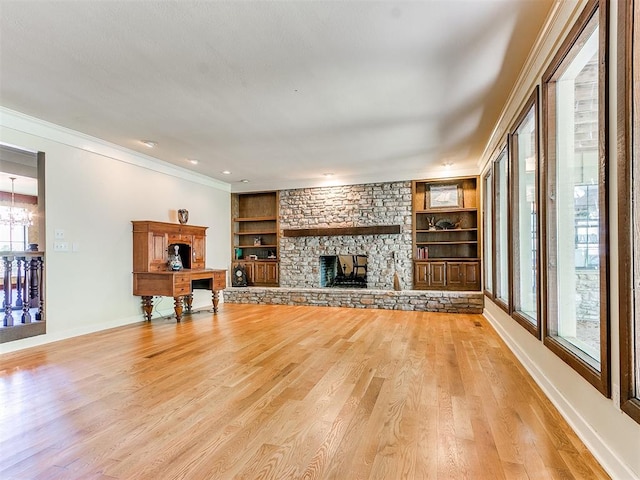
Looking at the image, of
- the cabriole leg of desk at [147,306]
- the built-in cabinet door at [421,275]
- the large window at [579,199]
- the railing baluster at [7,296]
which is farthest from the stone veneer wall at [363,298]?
the railing baluster at [7,296]

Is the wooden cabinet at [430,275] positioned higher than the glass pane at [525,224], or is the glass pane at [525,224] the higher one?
the glass pane at [525,224]

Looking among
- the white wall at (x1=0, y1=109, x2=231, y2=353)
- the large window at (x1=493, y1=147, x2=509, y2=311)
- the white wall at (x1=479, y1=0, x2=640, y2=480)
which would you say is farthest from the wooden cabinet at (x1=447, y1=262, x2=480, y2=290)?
the white wall at (x1=0, y1=109, x2=231, y2=353)

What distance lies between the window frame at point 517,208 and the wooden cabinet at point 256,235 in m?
5.11

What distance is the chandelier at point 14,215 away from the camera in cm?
748

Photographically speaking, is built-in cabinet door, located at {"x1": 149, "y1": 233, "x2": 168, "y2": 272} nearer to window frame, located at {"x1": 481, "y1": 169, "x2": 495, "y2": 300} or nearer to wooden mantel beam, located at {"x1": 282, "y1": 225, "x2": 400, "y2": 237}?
wooden mantel beam, located at {"x1": 282, "y1": 225, "x2": 400, "y2": 237}

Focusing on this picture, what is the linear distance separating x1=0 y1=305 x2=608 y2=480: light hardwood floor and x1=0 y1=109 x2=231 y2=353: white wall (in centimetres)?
65

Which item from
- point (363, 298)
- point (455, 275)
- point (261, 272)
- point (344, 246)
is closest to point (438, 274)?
point (455, 275)

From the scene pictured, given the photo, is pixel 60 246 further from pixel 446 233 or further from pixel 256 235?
pixel 446 233

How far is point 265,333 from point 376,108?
10.3 ft

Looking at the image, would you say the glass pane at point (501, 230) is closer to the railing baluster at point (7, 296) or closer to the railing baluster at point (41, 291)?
the railing baluster at point (41, 291)

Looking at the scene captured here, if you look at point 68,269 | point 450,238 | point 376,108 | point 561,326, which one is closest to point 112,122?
point 68,269

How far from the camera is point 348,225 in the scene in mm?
7402

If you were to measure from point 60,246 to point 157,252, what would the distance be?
1334mm

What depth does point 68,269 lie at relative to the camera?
4.47m
